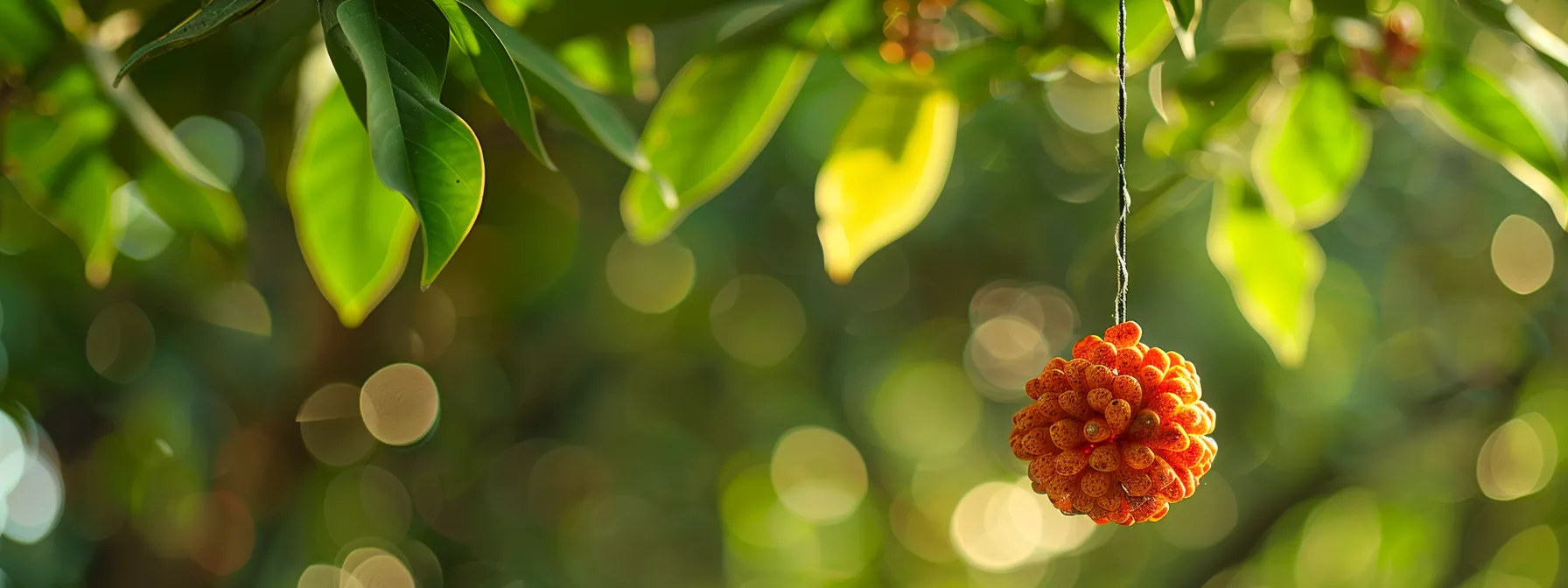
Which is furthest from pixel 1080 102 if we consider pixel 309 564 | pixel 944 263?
pixel 309 564

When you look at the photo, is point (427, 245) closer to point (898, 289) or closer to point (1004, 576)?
point (898, 289)

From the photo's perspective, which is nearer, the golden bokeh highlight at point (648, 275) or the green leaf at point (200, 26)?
the green leaf at point (200, 26)

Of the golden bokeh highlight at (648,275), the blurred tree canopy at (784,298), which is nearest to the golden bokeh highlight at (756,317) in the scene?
the blurred tree canopy at (784,298)

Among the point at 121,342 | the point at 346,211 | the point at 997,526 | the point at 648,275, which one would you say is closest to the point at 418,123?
the point at 346,211

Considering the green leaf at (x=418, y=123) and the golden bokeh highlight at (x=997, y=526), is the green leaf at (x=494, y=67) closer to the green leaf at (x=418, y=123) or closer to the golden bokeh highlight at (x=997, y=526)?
the green leaf at (x=418, y=123)

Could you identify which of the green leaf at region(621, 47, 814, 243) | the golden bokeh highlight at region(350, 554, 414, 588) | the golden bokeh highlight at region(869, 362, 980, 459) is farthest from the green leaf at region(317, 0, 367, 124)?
the golden bokeh highlight at region(869, 362, 980, 459)
